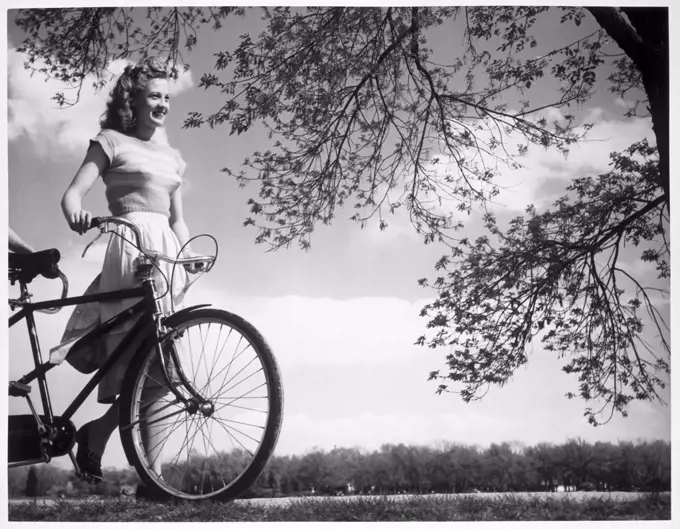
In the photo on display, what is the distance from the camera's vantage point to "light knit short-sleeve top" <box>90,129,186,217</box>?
3.44 meters

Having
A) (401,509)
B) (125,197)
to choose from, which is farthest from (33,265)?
(401,509)

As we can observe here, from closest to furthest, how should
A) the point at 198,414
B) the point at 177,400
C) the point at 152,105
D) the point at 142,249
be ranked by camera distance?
the point at 177,400 < the point at 198,414 < the point at 142,249 < the point at 152,105

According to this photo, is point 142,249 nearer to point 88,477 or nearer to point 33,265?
point 33,265

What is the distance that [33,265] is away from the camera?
3.42 metres

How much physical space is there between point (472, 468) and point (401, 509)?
381 millimetres

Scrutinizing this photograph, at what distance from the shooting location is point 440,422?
3.39m

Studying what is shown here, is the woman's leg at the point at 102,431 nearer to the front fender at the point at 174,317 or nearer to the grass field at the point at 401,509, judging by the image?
the grass field at the point at 401,509

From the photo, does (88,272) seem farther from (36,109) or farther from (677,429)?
(677,429)

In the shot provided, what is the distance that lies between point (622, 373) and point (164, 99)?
8.25 feet

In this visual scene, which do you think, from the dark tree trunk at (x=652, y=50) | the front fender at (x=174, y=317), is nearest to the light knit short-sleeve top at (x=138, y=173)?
the front fender at (x=174, y=317)

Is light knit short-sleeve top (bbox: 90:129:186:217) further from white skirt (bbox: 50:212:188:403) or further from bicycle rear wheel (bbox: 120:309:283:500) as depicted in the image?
bicycle rear wheel (bbox: 120:309:283:500)

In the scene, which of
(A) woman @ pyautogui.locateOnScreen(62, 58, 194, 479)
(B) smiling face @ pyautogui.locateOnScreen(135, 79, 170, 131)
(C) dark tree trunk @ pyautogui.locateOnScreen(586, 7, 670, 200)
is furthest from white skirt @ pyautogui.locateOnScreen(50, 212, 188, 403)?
(C) dark tree trunk @ pyautogui.locateOnScreen(586, 7, 670, 200)

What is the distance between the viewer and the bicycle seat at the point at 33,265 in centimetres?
340

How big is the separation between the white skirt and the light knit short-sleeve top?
57 mm
